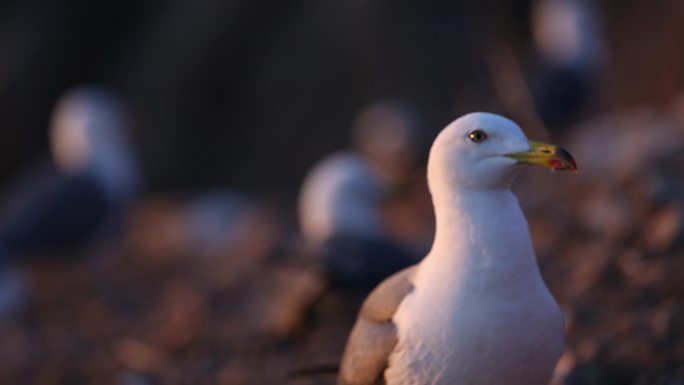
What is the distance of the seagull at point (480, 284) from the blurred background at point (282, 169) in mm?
1098

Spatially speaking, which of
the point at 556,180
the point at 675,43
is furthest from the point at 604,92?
the point at 556,180

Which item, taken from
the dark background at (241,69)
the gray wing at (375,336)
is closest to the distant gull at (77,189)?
the dark background at (241,69)

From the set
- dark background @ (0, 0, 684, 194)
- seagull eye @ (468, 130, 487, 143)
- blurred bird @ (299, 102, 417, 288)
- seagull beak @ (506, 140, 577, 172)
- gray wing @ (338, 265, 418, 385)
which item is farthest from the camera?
dark background @ (0, 0, 684, 194)

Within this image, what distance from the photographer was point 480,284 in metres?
3.68

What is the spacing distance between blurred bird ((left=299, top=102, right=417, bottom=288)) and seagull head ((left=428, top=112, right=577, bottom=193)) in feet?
9.85

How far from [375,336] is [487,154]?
29.6 inches

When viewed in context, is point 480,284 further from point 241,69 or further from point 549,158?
point 241,69

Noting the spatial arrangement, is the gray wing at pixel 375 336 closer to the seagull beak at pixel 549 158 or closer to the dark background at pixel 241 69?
the seagull beak at pixel 549 158

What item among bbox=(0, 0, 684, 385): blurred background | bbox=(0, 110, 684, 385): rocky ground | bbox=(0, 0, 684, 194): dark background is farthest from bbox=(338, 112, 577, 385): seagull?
bbox=(0, 0, 684, 194): dark background

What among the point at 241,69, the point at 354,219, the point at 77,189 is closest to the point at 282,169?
the point at 241,69

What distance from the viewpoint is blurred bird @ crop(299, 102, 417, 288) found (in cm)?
684

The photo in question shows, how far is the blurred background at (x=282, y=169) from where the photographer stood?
6207mm

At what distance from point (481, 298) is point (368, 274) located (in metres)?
Answer: 3.13

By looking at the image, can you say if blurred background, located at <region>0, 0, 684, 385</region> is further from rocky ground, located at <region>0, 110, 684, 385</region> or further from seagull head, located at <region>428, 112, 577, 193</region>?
seagull head, located at <region>428, 112, 577, 193</region>
